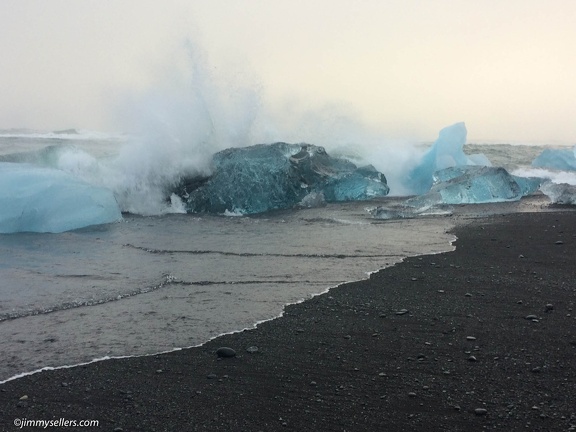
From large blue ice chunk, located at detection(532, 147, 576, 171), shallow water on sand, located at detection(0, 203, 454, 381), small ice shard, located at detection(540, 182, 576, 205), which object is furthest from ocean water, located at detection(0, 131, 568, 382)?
large blue ice chunk, located at detection(532, 147, 576, 171)

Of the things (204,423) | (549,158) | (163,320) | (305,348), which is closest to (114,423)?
(204,423)

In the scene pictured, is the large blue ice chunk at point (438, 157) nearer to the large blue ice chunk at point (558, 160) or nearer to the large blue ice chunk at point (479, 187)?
the large blue ice chunk at point (479, 187)

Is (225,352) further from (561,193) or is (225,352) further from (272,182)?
(561,193)

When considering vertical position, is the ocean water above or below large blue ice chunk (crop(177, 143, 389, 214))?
below

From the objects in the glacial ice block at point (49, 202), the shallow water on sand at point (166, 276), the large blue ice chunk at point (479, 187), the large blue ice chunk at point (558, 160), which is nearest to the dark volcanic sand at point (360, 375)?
the shallow water on sand at point (166, 276)

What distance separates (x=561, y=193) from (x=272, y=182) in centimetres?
497

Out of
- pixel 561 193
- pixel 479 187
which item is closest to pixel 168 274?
pixel 479 187

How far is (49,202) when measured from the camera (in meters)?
7.75

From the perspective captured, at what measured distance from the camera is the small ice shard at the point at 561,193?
9594 millimetres

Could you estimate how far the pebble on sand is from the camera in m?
3.04

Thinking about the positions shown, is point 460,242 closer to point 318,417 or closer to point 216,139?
point 318,417

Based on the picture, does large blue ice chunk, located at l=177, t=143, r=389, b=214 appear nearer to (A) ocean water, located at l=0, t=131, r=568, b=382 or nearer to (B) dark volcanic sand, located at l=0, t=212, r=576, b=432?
(A) ocean water, located at l=0, t=131, r=568, b=382

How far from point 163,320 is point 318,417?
1.66 meters

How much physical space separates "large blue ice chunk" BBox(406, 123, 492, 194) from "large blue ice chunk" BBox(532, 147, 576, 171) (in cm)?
388
